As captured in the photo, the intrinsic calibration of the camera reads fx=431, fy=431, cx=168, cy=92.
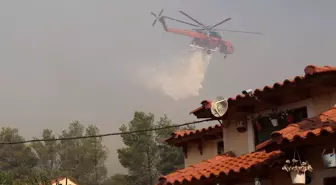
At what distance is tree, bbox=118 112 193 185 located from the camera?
166 ft

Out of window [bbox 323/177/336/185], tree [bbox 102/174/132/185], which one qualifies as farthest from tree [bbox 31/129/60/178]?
window [bbox 323/177/336/185]

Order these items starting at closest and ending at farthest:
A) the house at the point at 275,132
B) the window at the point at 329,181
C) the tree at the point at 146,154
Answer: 1. the house at the point at 275,132
2. the window at the point at 329,181
3. the tree at the point at 146,154

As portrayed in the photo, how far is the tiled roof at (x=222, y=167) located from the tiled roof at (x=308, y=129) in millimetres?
1101

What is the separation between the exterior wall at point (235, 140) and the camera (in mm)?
14648

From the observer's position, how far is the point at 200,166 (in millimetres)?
14109

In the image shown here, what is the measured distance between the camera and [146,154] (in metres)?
52.4

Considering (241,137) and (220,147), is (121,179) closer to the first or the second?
(220,147)

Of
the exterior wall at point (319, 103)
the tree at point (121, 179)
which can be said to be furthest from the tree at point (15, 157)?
the exterior wall at point (319, 103)

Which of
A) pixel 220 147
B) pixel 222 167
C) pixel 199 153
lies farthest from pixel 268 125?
pixel 199 153

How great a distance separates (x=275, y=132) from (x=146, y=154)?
43587 millimetres

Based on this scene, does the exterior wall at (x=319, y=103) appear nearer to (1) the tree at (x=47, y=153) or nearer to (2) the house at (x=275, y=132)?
(2) the house at (x=275, y=132)

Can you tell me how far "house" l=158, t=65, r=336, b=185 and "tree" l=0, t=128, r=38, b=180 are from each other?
50.0 metres

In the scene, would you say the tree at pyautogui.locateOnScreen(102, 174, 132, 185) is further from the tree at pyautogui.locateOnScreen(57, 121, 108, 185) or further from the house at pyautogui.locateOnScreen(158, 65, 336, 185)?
the house at pyautogui.locateOnScreen(158, 65, 336, 185)

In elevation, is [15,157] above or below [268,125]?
above
